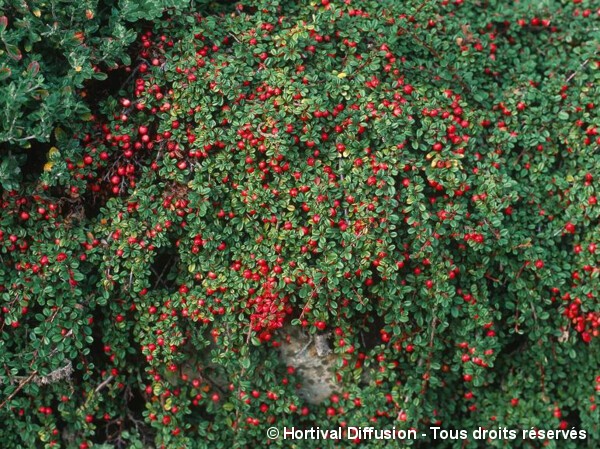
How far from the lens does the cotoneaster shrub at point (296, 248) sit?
9.71ft

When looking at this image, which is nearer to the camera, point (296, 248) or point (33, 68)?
point (33, 68)

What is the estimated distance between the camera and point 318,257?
302 cm

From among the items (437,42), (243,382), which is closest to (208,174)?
(243,382)

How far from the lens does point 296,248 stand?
299 centimetres

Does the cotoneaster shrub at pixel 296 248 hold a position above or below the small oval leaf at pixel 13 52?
below

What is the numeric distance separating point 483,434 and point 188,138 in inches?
72.0
